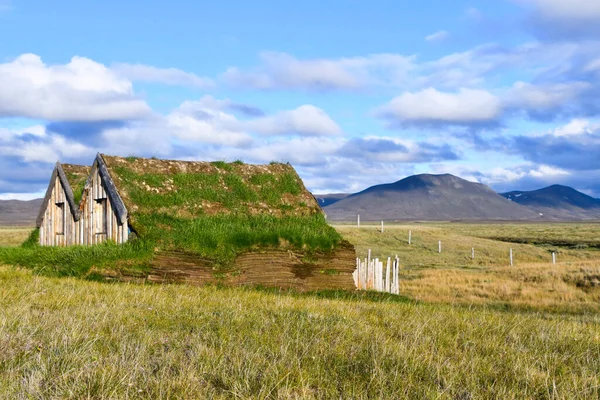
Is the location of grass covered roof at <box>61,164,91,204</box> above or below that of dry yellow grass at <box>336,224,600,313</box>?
above

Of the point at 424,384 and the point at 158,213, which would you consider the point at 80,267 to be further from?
the point at 424,384

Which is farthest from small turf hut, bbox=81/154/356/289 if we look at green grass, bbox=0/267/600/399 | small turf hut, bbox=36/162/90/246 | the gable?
green grass, bbox=0/267/600/399

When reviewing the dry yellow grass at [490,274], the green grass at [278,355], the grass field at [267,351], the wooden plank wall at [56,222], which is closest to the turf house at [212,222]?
the wooden plank wall at [56,222]

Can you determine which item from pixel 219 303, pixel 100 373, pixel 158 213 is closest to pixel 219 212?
pixel 158 213

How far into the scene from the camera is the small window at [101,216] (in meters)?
19.4

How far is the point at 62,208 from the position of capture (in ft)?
Answer: 74.6

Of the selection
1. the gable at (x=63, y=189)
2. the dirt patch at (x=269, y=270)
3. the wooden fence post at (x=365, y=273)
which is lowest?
the wooden fence post at (x=365, y=273)

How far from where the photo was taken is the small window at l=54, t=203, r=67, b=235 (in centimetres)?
2236

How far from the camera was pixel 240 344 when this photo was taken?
606cm

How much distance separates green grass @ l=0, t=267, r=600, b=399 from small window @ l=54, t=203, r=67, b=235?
45.6ft

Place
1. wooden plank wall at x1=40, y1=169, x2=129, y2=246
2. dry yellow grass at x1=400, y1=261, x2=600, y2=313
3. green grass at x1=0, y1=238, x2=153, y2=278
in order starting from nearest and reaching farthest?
green grass at x1=0, y1=238, x2=153, y2=278
wooden plank wall at x1=40, y1=169, x2=129, y2=246
dry yellow grass at x1=400, y1=261, x2=600, y2=313

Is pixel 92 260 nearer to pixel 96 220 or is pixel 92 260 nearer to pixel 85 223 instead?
pixel 96 220

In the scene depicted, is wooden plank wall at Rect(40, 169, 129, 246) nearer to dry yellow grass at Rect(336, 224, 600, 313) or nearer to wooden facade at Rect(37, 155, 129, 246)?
wooden facade at Rect(37, 155, 129, 246)

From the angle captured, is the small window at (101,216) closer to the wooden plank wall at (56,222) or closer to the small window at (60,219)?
the wooden plank wall at (56,222)
